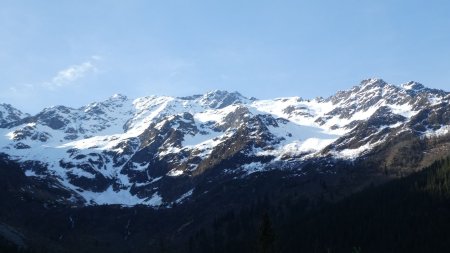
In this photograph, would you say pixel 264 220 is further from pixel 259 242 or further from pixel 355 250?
pixel 355 250

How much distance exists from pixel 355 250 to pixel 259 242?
23.3 meters

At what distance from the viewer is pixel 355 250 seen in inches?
2800

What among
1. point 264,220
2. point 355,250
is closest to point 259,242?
point 264,220

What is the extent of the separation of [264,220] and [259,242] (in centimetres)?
361

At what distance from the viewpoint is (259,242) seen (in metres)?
91.8

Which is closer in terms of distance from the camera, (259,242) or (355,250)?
(355,250)

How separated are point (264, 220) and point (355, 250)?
24.1 meters

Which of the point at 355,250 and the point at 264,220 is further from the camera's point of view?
the point at 264,220

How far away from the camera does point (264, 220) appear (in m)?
93.4
